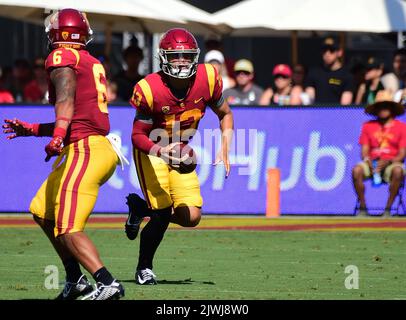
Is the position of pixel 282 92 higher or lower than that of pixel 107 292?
higher

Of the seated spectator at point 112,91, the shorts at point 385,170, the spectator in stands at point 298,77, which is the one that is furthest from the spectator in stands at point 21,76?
the shorts at point 385,170

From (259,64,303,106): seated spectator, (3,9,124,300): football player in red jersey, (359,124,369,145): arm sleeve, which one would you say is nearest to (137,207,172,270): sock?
(3,9,124,300): football player in red jersey

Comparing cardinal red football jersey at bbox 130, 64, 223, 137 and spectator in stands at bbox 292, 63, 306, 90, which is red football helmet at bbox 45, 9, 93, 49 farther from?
spectator in stands at bbox 292, 63, 306, 90

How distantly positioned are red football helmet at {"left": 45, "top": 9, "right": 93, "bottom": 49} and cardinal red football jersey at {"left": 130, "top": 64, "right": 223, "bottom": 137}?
110cm

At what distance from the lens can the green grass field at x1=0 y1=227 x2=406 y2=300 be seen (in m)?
9.57

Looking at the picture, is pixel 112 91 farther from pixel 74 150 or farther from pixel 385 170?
pixel 74 150

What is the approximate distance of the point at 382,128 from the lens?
16.3 metres

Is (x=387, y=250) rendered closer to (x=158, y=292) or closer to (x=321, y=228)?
(x=321, y=228)

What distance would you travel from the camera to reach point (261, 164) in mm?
16453

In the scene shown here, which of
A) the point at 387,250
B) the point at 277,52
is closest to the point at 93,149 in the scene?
the point at 387,250

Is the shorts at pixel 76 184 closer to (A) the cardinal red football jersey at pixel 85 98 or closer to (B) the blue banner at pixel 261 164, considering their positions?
(A) the cardinal red football jersey at pixel 85 98

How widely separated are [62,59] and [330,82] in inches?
371

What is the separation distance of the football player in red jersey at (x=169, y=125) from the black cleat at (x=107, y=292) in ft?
4.73

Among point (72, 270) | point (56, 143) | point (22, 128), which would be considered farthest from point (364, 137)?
point (56, 143)
